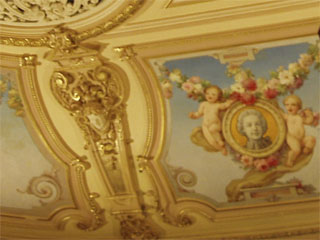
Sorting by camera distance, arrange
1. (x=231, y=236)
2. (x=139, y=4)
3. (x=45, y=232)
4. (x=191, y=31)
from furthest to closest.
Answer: (x=45, y=232) → (x=231, y=236) → (x=191, y=31) → (x=139, y=4)

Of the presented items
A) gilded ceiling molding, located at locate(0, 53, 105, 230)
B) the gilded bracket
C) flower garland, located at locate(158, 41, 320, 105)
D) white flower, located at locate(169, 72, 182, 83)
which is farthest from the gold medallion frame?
gilded ceiling molding, located at locate(0, 53, 105, 230)

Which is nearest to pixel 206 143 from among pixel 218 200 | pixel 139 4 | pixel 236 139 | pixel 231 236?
pixel 236 139

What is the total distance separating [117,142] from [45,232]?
204 centimetres

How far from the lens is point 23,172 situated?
7.55 meters

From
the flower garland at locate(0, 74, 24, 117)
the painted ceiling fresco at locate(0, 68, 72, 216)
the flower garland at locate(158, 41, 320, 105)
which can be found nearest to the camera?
the flower garland at locate(158, 41, 320, 105)

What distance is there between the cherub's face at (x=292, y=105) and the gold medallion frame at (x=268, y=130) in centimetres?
14

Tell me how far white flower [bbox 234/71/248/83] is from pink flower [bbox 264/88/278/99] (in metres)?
0.35

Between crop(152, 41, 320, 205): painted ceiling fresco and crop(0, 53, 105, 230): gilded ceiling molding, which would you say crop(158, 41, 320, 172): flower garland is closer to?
crop(152, 41, 320, 205): painted ceiling fresco

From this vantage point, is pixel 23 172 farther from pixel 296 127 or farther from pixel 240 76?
pixel 296 127

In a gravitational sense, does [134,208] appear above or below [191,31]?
below

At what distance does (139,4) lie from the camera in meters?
5.70

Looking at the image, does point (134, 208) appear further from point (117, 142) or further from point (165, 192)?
point (117, 142)

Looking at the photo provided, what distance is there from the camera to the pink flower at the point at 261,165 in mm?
6863

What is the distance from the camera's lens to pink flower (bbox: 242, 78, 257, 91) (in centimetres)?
649
